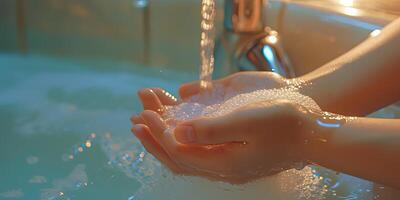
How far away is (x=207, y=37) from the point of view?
104 centimetres

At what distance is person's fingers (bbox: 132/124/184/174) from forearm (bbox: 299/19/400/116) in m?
0.21

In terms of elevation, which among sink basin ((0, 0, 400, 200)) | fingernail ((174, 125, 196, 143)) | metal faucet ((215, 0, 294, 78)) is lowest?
sink basin ((0, 0, 400, 200))

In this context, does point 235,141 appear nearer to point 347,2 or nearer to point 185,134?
point 185,134

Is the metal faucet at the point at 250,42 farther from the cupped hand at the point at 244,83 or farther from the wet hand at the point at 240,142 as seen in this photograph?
the wet hand at the point at 240,142

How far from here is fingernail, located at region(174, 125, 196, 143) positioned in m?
0.46

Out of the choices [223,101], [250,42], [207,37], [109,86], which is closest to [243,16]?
[250,42]

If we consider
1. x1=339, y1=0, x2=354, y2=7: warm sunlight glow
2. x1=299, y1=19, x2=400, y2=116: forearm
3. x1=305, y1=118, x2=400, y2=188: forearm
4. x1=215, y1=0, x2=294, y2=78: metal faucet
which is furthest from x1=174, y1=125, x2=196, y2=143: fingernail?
x1=339, y1=0, x2=354, y2=7: warm sunlight glow

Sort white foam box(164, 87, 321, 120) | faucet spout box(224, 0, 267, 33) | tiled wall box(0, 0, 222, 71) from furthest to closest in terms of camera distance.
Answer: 1. tiled wall box(0, 0, 222, 71)
2. faucet spout box(224, 0, 267, 33)
3. white foam box(164, 87, 321, 120)

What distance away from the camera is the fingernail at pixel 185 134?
46 cm

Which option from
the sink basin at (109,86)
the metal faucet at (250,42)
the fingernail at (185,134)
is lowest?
the sink basin at (109,86)

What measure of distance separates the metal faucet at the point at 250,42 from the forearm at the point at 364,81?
0.24 m

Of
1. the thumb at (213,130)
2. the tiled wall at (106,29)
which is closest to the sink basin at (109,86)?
the tiled wall at (106,29)

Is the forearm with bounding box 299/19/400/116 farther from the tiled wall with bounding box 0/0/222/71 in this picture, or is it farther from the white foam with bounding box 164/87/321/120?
the tiled wall with bounding box 0/0/222/71

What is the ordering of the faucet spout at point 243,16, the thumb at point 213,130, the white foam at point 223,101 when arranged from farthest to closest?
the faucet spout at point 243,16
the white foam at point 223,101
the thumb at point 213,130
